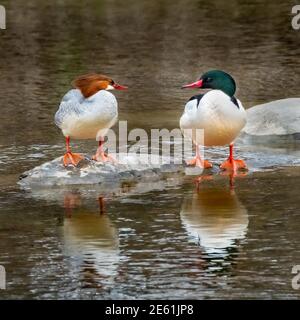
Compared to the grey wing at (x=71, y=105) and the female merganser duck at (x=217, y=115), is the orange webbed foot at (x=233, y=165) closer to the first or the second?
the female merganser duck at (x=217, y=115)

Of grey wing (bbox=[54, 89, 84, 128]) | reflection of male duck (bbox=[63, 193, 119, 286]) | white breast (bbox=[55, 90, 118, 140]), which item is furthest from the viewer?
grey wing (bbox=[54, 89, 84, 128])

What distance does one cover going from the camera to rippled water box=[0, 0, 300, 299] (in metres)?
8.16

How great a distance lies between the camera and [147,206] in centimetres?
1016

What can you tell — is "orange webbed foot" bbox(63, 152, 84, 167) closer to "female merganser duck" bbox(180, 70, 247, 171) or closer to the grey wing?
the grey wing

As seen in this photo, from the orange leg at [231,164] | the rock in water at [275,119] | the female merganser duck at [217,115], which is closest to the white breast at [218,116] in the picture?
the female merganser duck at [217,115]

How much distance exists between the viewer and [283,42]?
20.3 meters

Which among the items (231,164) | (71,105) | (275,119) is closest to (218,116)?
(231,164)

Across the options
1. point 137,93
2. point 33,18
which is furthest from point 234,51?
point 33,18

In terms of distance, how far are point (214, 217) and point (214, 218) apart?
1.3 inches

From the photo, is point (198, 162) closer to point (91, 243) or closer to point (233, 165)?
point (233, 165)

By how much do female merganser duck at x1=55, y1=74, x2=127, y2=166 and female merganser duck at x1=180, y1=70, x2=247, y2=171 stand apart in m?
0.89

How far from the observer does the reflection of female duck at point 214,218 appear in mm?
9117

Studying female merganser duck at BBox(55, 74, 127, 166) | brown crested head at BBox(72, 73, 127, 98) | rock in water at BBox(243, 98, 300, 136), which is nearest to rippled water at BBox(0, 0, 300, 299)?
rock in water at BBox(243, 98, 300, 136)

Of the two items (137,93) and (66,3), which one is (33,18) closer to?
(66,3)
